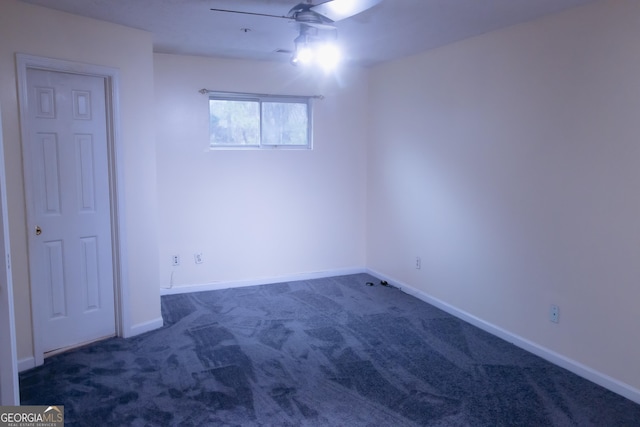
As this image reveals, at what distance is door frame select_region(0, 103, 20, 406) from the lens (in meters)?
1.88

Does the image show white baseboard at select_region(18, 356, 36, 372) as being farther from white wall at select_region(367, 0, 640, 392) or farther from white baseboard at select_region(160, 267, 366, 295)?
white wall at select_region(367, 0, 640, 392)

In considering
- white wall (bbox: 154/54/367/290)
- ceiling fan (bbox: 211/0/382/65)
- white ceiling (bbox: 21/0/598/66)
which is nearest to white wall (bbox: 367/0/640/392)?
white ceiling (bbox: 21/0/598/66)

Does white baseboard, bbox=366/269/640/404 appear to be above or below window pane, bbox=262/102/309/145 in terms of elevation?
below

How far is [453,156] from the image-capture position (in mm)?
4332

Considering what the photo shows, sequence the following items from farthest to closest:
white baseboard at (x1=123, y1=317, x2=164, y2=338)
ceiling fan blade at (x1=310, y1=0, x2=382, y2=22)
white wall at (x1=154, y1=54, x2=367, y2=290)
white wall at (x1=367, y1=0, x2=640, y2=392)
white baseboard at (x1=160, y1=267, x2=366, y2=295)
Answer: white baseboard at (x1=160, y1=267, x2=366, y2=295)
white wall at (x1=154, y1=54, x2=367, y2=290)
white baseboard at (x1=123, y1=317, x2=164, y2=338)
white wall at (x1=367, y1=0, x2=640, y2=392)
ceiling fan blade at (x1=310, y1=0, x2=382, y2=22)

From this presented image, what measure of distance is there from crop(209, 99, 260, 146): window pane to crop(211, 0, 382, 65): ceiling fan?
1.84 metres

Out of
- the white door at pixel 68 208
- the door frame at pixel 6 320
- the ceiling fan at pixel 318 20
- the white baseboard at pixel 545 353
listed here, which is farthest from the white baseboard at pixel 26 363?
the white baseboard at pixel 545 353

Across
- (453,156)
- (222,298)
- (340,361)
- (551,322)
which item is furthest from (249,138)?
(551,322)

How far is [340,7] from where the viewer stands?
2785 millimetres

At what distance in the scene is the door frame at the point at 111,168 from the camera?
322 cm

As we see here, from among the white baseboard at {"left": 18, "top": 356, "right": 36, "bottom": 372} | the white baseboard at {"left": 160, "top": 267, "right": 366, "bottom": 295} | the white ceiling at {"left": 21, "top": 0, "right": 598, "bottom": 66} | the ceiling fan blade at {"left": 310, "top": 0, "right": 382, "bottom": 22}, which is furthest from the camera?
the white baseboard at {"left": 160, "top": 267, "right": 366, "bottom": 295}

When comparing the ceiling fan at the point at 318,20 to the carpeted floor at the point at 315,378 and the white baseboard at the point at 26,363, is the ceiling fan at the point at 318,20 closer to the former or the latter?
the carpeted floor at the point at 315,378

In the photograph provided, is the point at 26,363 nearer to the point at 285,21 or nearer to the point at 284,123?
the point at 285,21

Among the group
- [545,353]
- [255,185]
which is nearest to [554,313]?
[545,353]
